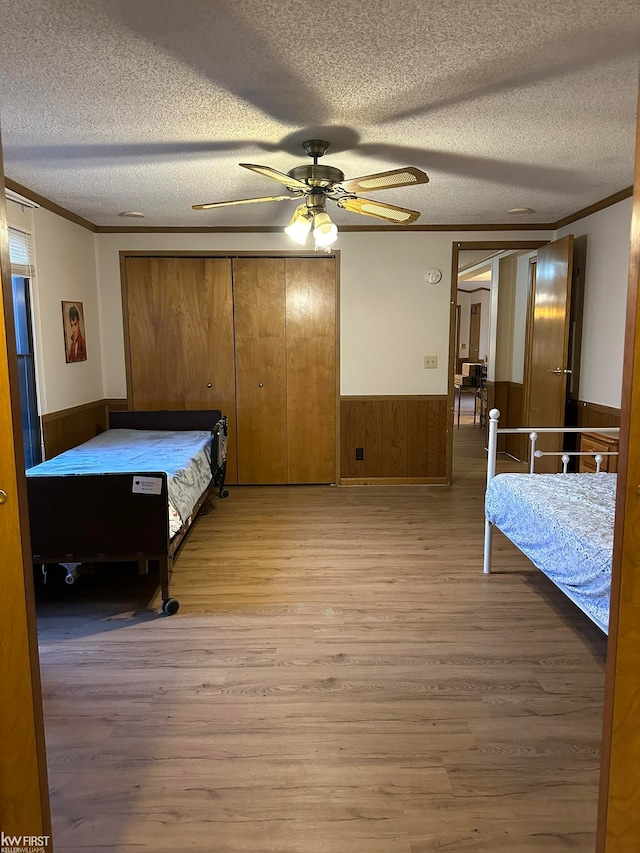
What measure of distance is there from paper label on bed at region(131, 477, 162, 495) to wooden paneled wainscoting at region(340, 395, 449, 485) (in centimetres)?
280

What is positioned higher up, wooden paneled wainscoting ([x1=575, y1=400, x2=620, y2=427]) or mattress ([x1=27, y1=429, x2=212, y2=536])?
wooden paneled wainscoting ([x1=575, y1=400, x2=620, y2=427])

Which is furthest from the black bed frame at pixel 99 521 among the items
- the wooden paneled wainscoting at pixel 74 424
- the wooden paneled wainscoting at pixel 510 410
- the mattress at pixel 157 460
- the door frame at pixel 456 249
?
the wooden paneled wainscoting at pixel 510 410

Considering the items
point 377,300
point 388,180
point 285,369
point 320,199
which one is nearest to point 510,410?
point 377,300

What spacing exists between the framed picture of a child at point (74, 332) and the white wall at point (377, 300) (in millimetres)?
431

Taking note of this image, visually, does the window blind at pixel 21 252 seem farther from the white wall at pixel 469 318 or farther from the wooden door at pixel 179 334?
the white wall at pixel 469 318

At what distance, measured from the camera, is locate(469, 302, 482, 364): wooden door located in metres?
14.2

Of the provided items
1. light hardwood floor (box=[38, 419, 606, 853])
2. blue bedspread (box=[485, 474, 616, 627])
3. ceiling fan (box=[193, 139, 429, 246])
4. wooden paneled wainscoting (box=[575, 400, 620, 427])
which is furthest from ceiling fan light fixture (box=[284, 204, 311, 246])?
wooden paneled wainscoting (box=[575, 400, 620, 427])

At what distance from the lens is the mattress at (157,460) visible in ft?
10.8

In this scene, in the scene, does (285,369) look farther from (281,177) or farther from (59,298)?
(281,177)

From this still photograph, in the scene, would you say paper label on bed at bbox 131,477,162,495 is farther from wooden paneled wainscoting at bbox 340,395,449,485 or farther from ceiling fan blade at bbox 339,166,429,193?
wooden paneled wainscoting at bbox 340,395,449,485

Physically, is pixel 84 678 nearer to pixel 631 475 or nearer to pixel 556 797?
pixel 556 797

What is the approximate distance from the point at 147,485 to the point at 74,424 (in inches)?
91.0

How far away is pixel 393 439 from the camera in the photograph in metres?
5.46

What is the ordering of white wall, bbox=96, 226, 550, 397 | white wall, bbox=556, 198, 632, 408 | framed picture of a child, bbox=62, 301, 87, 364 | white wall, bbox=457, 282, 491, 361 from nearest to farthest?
white wall, bbox=556, 198, 632, 408, framed picture of a child, bbox=62, 301, 87, 364, white wall, bbox=96, 226, 550, 397, white wall, bbox=457, 282, 491, 361
